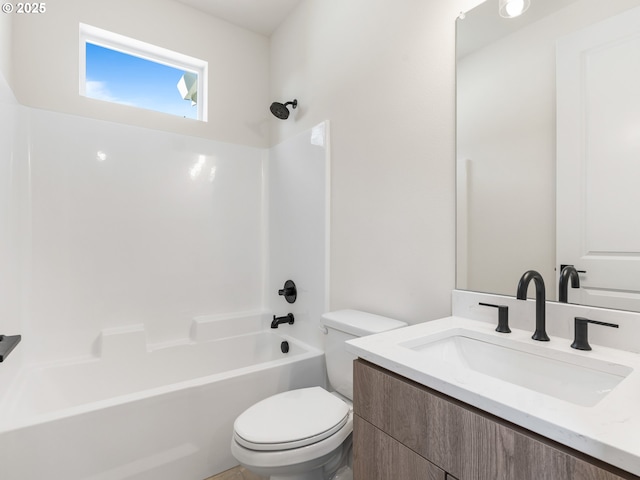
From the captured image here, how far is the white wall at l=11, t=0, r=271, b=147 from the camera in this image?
6.04ft

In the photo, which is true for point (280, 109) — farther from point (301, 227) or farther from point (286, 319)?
point (286, 319)

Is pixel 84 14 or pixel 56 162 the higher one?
pixel 84 14

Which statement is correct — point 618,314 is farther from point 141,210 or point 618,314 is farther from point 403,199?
point 141,210

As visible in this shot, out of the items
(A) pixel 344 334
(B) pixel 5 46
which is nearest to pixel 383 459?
(A) pixel 344 334

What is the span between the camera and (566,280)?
102 centimetres

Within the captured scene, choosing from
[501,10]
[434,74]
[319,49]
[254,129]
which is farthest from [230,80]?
[501,10]

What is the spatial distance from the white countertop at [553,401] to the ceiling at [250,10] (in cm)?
243

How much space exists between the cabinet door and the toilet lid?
0.27 meters

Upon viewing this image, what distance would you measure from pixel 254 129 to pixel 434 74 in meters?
1.65

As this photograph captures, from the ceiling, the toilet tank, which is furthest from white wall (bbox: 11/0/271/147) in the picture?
the toilet tank

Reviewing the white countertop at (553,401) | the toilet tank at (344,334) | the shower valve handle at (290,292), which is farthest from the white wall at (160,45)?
the white countertop at (553,401)

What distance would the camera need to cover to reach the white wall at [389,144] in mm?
1358

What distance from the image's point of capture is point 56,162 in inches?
74.8

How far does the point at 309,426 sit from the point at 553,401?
0.87 metres
